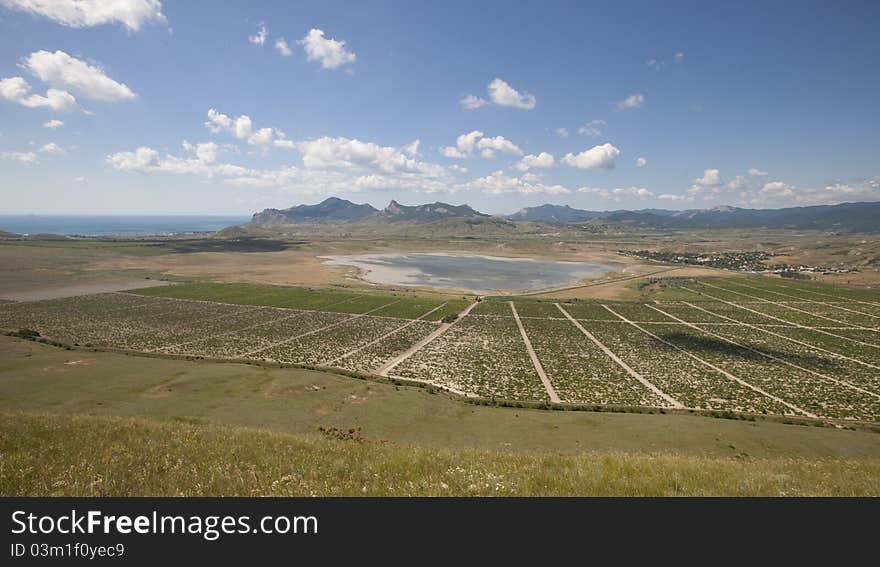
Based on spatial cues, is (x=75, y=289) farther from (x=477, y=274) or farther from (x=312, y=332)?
(x=477, y=274)

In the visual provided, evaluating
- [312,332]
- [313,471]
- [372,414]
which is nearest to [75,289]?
[312,332]

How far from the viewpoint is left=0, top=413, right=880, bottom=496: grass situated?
29.1 feet

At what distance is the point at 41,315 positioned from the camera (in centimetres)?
7600

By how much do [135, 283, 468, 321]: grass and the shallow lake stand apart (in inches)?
1013

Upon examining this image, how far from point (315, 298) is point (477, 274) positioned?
250 ft

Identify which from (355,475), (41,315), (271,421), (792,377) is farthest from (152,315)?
(792,377)

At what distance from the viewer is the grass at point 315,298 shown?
92438mm

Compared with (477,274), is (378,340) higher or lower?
lower

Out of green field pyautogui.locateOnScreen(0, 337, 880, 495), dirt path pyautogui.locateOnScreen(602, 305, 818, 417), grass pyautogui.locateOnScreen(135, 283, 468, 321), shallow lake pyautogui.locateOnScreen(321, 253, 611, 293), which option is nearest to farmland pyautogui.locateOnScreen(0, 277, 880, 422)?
dirt path pyautogui.locateOnScreen(602, 305, 818, 417)

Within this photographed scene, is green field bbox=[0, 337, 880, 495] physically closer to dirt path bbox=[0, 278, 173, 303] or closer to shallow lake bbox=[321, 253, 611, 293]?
dirt path bbox=[0, 278, 173, 303]

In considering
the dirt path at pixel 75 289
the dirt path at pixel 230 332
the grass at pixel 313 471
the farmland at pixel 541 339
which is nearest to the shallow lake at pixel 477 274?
the farmland at pixel 541 339

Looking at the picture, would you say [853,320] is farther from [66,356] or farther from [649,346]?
[66,356]

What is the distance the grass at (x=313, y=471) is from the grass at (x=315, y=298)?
236 feet

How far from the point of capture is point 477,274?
162125 mm
